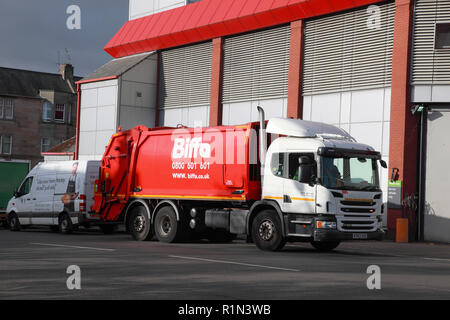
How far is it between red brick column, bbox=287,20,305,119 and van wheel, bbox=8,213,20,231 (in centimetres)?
1145

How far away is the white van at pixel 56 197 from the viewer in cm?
2397

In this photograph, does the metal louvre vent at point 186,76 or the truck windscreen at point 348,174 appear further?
the metal louvre vent at point 186,76

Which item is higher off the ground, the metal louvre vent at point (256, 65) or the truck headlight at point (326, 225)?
the metal louvre vent at point (256, 65)

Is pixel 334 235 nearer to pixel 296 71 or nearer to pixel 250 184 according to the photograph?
pixel 250 184

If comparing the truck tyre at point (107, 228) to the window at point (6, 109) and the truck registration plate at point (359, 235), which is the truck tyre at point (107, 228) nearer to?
the truck registration plate at point (359, 235)

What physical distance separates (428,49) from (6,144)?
4873 centimetres

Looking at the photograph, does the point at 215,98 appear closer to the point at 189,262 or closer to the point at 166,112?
the point at 166,112

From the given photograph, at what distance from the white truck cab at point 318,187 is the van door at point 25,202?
38.2 feet

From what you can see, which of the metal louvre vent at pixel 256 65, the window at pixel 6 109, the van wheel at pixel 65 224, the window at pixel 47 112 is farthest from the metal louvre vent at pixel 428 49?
the window at pixel 47 112

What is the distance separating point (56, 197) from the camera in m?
25.1

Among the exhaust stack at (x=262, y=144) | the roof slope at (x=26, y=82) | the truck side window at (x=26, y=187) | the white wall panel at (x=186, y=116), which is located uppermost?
the roof slope at (x=26, y=82)

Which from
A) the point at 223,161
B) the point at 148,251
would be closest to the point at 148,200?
the point at 223,161

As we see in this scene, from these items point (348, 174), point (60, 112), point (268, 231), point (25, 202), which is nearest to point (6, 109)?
point (60, 112)
